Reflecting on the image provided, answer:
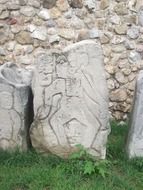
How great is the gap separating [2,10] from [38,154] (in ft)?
7.24

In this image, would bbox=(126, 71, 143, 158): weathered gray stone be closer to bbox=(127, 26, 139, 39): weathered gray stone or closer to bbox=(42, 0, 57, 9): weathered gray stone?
bbox=(127, 26, 139, 39): weathered gray stone

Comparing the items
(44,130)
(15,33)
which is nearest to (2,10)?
(15,33)

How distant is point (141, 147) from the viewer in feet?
15.7

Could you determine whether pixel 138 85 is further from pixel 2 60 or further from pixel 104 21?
pixel 2 60

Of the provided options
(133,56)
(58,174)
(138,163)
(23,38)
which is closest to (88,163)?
(58,174)

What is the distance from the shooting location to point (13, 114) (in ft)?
15.9

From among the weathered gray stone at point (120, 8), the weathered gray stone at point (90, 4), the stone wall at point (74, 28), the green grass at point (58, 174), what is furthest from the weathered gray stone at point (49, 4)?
the green grass at point (58, 174)

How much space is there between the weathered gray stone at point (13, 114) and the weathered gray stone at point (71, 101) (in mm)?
132

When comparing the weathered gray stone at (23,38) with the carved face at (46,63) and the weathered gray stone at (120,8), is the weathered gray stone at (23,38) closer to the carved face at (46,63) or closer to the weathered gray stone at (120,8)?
the weathered gray stone at (120,8)

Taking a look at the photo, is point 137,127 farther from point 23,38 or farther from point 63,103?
point 23,38

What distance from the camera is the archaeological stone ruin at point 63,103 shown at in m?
4.62

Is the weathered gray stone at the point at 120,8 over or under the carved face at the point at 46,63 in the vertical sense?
over

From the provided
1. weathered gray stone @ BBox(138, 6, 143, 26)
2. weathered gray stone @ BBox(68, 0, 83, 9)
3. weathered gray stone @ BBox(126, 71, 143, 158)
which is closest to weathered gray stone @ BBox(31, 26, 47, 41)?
weathered gray stone @ BBox(68, 0, 83, 9)

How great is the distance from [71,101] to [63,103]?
0.24 ft
